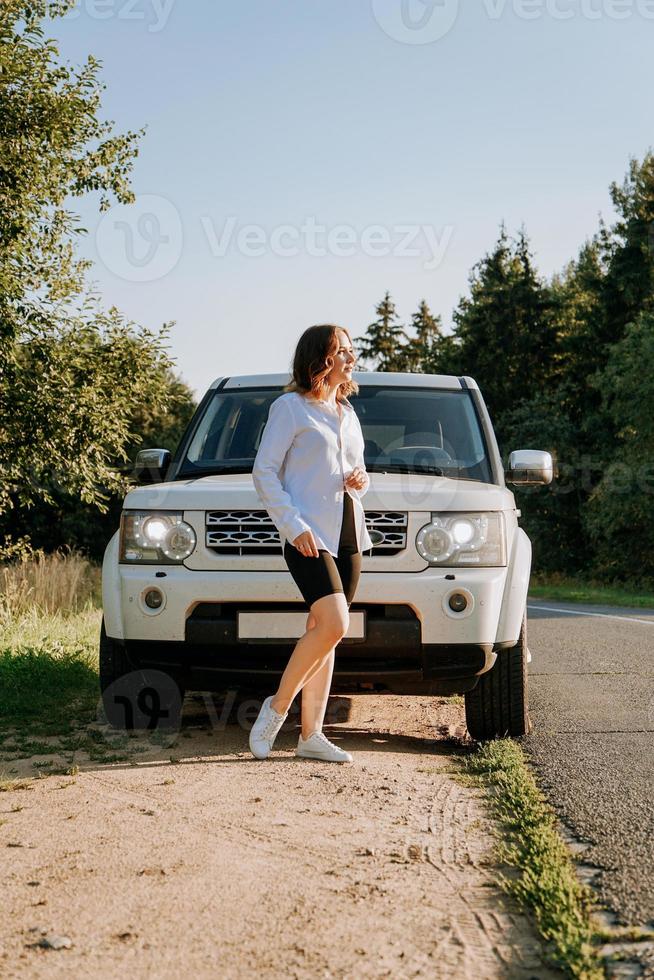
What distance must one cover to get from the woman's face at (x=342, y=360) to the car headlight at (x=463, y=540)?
2.89ft

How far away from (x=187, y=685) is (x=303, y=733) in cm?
72

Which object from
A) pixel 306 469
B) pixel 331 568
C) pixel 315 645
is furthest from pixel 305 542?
pixel 315 645

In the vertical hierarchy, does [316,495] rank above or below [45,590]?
above

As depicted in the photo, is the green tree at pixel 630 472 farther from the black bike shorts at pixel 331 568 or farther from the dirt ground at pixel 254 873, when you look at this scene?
the dirt ground at pixel 254 873

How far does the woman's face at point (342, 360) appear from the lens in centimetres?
514

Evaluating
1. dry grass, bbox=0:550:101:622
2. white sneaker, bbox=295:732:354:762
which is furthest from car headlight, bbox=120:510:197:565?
dry grass, bbox=0:550:101:622

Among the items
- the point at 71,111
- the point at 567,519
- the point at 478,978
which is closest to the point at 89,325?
the point at 71,111

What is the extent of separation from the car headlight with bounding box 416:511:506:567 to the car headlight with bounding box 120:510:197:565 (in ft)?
3.90

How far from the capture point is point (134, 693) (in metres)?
6.06

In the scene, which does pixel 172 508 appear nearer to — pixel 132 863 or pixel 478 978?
pixel 132 863

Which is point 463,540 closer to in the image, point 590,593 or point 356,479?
point 356,479

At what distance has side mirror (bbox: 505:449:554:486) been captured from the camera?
6609 millimetres

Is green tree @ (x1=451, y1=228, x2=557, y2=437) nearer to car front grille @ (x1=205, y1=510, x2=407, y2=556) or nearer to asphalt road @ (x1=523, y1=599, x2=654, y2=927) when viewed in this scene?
asphalt road @ (x1=523, y1=599, x2=654, y2=927)

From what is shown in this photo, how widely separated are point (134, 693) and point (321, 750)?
1.30 meters
